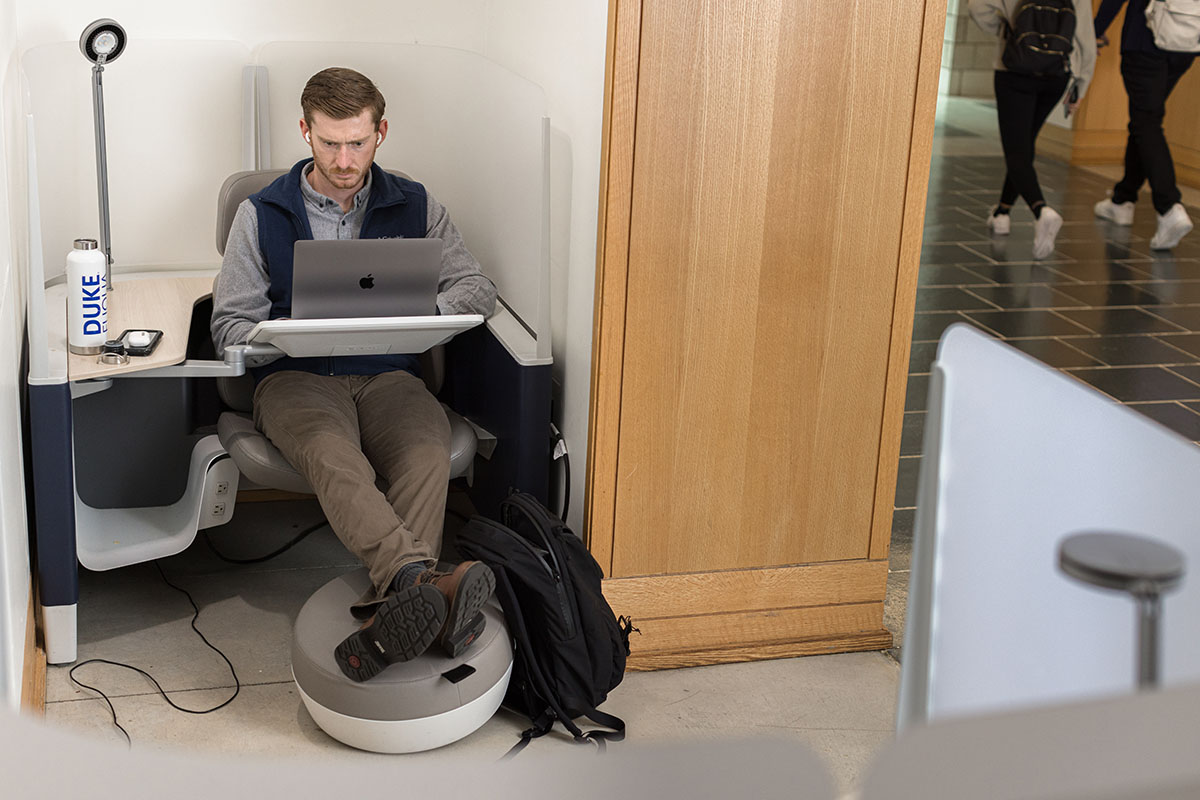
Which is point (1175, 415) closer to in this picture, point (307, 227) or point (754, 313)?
point (754, 313)

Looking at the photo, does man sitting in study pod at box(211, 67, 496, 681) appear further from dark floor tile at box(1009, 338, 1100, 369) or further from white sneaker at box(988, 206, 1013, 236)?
white sneaker at box(988, 206, 1013, 236)

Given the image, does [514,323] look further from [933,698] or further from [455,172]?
[933,698]

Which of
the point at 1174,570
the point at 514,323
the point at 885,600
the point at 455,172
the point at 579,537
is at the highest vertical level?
the point at 1174,570

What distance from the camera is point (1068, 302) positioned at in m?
5.60

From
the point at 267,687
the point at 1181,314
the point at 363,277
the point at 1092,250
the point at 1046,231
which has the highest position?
the point at 363,277

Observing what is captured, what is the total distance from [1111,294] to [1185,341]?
2.16 feet

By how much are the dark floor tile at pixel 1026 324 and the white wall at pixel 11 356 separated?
376 centimetres

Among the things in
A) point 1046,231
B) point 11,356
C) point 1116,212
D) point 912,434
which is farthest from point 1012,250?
point 11,356

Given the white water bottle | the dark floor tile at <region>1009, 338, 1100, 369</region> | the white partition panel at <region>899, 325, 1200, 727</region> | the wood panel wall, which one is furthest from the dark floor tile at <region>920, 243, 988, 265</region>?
the white partition panel at <region>899, 325, 1200, 727</region>

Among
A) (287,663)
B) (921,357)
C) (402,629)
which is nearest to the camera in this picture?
(402,629)

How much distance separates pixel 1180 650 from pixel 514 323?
9.32ft

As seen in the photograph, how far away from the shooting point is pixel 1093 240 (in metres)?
6.75

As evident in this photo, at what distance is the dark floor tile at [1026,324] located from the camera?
5.17 meters

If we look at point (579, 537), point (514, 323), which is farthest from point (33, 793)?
point (514, 323)
